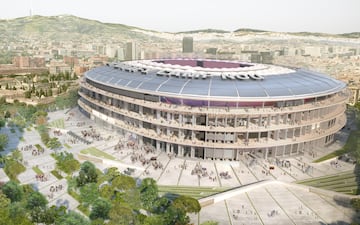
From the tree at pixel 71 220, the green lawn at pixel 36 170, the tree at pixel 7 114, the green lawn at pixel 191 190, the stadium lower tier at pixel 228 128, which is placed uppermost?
the stadium lower tier at pixel 228 128

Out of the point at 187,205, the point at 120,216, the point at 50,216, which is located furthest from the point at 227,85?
the point at 50,216

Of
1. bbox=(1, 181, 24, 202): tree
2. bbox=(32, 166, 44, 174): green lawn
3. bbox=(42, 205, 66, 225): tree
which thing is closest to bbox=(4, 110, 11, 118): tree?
bbox=(32, 166, 44, 174): green lawn

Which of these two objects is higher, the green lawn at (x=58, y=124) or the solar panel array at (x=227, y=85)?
the solar panel array at (x=227, y=85)

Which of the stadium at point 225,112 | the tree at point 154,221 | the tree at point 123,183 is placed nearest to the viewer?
the tree at point 154,221

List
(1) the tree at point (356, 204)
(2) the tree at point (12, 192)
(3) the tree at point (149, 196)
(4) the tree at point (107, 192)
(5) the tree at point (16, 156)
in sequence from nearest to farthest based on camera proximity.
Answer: (3) the tree at point (149, 196)
(2) the tree at point (12, 192)
(1) the tree at point (356, 204)
(4) the tree at point (107, 192)
(5) the tree at point (16, 156)

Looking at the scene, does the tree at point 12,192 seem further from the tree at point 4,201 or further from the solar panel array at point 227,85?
the solar panel array at point 227,85

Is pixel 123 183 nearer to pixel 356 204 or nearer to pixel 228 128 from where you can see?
pixel 228 128

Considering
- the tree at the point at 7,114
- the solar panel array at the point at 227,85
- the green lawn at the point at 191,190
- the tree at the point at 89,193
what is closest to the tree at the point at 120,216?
the tree at the point at 89,193

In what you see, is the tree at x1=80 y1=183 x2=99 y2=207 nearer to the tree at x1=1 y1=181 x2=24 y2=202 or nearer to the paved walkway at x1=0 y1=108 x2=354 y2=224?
the paved walkway at x1=0 y1=108 x2=354 y2=224
